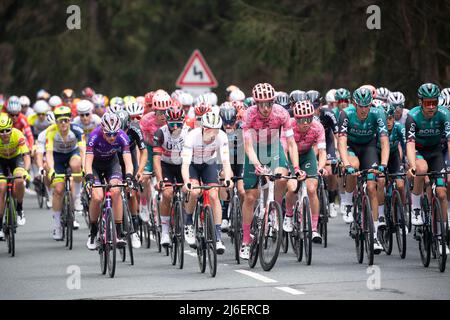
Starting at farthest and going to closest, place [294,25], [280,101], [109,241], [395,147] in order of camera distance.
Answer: [294,25], [280,101], [395,147], [109,241]

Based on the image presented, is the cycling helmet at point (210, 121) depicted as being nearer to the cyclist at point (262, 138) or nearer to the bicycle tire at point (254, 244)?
the cyclist at point (262, 138)

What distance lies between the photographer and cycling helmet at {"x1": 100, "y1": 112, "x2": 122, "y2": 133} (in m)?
15.3

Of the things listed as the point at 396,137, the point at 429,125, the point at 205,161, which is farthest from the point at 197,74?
the point at 429,125

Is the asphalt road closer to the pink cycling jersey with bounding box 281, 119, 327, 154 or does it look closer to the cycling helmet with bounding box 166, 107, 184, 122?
the pink cycling jersey with bounding box 281, 119, 327, 154

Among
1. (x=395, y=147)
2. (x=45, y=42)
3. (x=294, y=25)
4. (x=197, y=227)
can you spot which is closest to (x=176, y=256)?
(x=197, y=227)

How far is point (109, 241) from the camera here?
14.6 m

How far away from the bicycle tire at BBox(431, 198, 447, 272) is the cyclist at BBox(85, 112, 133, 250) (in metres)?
3.47

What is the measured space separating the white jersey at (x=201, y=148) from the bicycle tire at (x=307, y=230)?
110 centimetres

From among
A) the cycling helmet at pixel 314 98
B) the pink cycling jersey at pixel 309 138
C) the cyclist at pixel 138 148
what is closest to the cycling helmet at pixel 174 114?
the cyclist at pixel 138 148

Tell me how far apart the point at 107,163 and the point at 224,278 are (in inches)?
101

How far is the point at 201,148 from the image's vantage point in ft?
49.9

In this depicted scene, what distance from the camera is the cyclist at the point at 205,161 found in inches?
581
